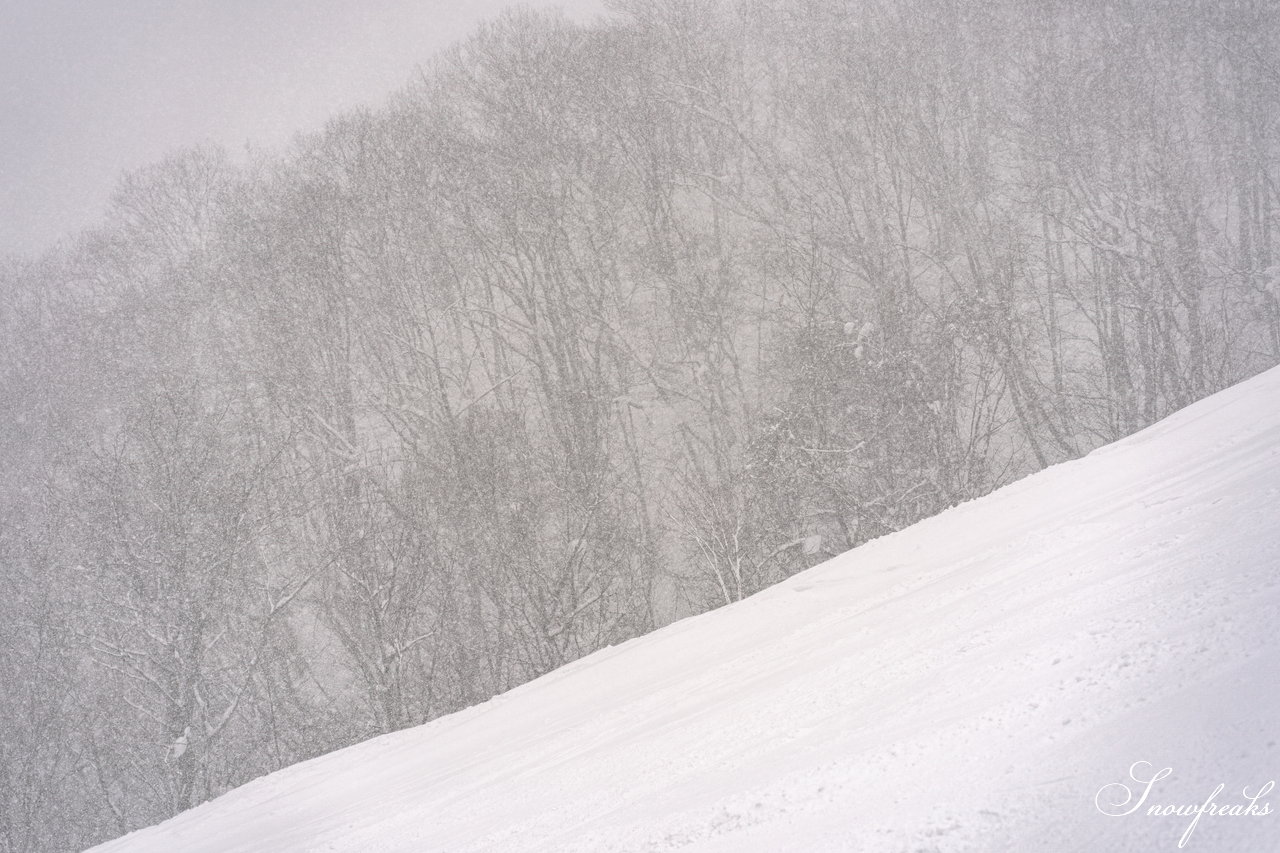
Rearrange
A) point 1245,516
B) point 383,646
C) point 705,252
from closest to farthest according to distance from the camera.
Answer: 1. point 1245,516
2. point 383,646
3. point 705,252

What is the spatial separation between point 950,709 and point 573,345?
72.2 ft

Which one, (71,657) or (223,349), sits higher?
(223,349)

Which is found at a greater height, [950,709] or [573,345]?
[573,345]

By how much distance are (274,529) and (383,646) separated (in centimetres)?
479

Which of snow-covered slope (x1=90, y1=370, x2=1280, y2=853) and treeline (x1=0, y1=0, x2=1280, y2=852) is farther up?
treeline (x1=0, y1=0, x2=1280, y2=852)

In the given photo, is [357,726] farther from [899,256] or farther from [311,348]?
[899,256]

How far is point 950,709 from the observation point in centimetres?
309

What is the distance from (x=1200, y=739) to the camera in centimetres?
213

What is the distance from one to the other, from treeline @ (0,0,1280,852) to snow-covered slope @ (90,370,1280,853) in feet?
37.5

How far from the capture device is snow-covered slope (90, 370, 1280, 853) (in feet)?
7.33

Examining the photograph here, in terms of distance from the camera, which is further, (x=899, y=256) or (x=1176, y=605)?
(x=899, y=256)

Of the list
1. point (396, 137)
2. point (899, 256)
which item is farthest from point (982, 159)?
point (396, 137)

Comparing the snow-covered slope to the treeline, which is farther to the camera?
the treeline

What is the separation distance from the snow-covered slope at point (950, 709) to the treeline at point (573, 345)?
11.4 metres
